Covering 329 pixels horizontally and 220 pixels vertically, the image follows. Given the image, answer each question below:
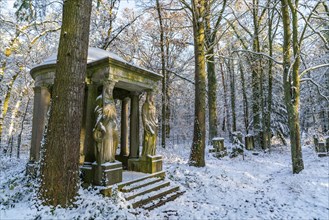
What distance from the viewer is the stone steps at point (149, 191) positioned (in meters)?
4.73

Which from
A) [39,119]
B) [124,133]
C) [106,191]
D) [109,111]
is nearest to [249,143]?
[124,133]

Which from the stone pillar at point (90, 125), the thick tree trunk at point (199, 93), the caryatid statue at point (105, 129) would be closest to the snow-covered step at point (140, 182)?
the caryatid statue at point (105, 129)

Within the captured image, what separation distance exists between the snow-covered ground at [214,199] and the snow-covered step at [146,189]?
43 cm

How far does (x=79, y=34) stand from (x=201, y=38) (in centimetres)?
552

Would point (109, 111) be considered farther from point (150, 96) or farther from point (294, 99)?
point (294, 99)

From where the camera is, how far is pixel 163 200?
5.13 metres

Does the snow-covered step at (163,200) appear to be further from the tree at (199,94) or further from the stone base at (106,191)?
the tree at (199,94)

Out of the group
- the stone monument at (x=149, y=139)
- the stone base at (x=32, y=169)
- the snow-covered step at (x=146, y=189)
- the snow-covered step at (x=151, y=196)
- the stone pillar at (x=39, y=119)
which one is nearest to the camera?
the snow-covered step at (x=151, y=196)

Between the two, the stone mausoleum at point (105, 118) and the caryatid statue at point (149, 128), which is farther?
the caryatid statue at point (149, 128)

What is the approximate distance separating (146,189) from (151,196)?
0.77ft

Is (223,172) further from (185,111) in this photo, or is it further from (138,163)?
(185,111)

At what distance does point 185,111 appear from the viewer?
23.2m

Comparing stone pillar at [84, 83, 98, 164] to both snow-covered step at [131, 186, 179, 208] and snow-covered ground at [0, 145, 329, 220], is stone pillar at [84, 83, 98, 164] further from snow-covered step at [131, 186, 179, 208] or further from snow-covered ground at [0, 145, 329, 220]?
snow-covered step at [131, 186, 179, 208]

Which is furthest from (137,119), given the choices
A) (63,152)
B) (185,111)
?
(185,111)
